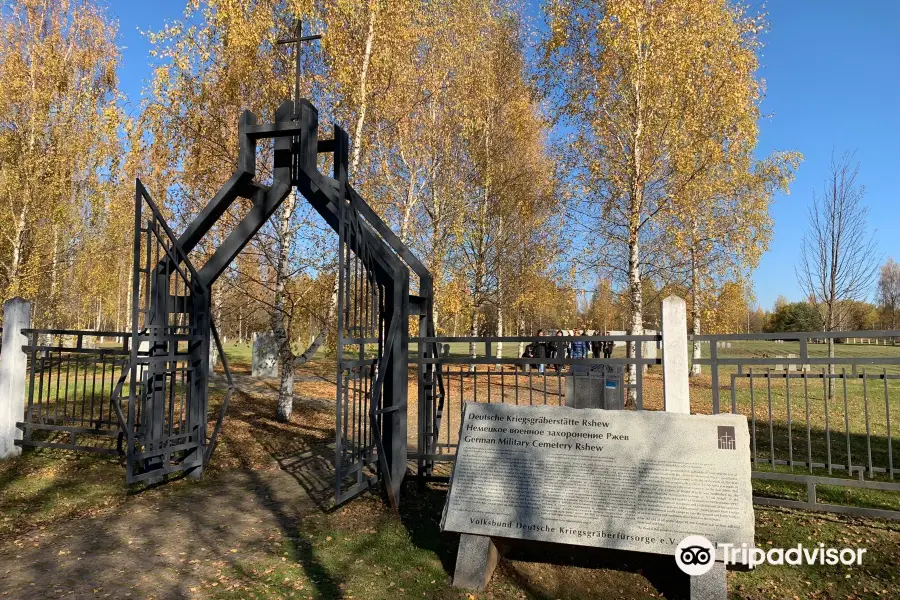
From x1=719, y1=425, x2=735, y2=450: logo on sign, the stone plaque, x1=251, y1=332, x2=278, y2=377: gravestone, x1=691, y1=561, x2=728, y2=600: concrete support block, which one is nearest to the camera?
x1=691, y1=561, x2=728, y2=600: concrete support block

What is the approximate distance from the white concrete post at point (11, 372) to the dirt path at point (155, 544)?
2.94m

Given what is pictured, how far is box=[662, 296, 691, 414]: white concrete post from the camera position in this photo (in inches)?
206

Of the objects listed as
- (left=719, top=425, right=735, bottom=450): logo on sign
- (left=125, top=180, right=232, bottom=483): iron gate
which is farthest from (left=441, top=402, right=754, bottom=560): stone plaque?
(left=125, top=180, right=232, bottom=483): iron gate

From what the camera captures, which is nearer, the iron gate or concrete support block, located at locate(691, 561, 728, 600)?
concrete support block, located at locate(691, 561, 728, 600)

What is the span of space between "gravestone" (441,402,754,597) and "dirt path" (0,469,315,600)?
1.80 meters

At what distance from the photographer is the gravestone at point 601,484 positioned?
3.76m

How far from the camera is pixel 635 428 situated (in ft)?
13.8

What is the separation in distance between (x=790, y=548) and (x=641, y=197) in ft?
32.7

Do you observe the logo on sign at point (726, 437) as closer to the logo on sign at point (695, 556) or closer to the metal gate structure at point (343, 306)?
the logo on sign at point (695, 556)

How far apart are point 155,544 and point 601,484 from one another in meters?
3.66

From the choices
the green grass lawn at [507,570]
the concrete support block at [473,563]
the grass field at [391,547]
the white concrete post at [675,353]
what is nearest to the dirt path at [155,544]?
the grass field at [391,547]

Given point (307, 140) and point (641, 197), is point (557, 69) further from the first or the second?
point (307, 140)

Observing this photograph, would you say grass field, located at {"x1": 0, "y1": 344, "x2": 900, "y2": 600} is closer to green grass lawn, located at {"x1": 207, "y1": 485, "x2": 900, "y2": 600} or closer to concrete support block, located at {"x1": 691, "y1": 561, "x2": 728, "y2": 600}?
green grass lawn, located at {"x1": 207, "y1": 485, "x2": 900, "y2": 600}

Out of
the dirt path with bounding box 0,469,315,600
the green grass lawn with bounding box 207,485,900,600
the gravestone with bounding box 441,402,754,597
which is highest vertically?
the gravestone with bounding box 441,402,754,597
